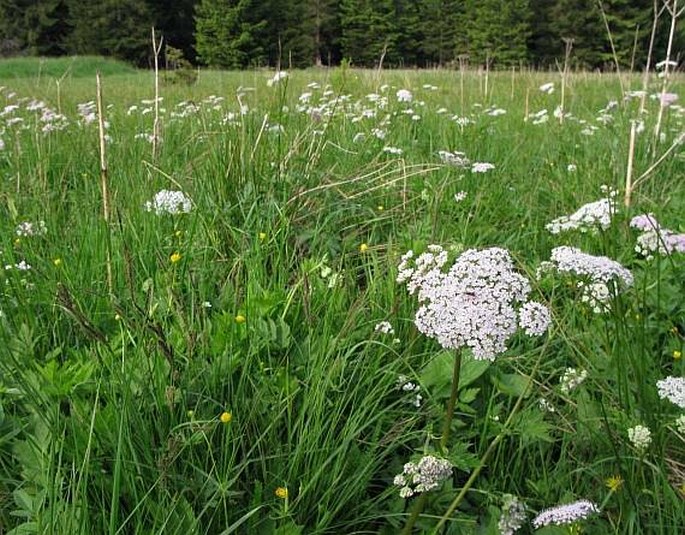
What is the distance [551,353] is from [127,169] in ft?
8.09

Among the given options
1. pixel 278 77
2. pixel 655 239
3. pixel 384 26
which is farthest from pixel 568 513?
pixel 384 26

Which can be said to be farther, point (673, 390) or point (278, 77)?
point (278, 77)

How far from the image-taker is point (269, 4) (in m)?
24.0

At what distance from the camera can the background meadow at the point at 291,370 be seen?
4.15 ft

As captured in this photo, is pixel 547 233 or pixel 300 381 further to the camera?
pixel 547 233

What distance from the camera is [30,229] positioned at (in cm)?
229

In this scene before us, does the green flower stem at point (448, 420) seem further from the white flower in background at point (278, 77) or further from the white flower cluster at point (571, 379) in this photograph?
the white flower in background at point (278, 77)

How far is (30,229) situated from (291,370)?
1248 mm

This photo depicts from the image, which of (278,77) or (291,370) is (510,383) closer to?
(291,370)

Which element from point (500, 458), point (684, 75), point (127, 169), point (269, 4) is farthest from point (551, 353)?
point (269, 4)

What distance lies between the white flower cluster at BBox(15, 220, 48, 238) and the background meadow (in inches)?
0.5

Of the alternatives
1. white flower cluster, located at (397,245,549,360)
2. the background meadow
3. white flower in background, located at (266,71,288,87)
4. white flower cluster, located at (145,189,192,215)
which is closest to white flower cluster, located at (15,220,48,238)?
the background meadow

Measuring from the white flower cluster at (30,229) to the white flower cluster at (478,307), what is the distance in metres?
1.68

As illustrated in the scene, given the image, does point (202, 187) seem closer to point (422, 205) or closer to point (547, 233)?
→ point (422, 205)
